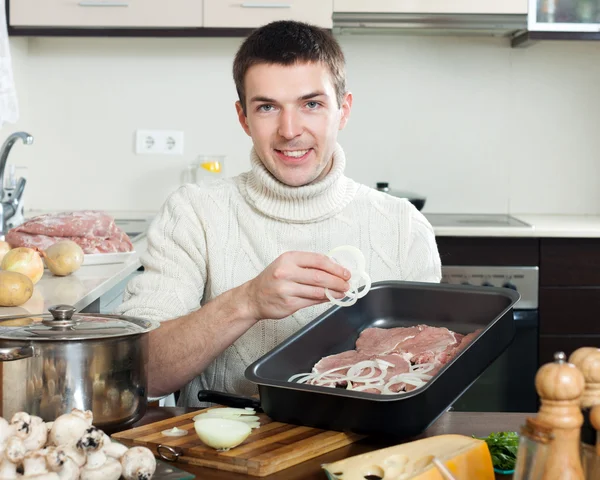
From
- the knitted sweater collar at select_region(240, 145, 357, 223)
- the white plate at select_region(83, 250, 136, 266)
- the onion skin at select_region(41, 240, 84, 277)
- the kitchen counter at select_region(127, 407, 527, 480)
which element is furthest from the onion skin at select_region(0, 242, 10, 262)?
the kitchen counter at select_region(127, 407, 527, 480)

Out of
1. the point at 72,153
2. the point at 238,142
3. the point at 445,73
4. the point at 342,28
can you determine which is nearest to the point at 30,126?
the point at 72,153

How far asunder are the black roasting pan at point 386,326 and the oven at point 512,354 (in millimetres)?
1585

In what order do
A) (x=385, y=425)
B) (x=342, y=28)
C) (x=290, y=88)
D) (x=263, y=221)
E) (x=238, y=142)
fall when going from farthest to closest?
(x=238, y=142), (x=342, y=28), (x=263, y=221), (x=290, y=88), (x=385, y=425)

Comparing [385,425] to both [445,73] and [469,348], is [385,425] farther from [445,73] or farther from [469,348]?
[445,73]

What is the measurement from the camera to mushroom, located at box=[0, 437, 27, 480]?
0.83 meters

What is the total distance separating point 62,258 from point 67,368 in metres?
1.28

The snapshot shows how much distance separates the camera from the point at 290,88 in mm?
1693

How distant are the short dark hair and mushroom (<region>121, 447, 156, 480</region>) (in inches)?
39.1

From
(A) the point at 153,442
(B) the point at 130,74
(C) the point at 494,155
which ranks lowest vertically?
(A) the point at 153,442

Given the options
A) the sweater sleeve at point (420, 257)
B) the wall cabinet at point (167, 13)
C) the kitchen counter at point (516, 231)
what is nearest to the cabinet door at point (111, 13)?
the wall cabinet at point (167, 13)

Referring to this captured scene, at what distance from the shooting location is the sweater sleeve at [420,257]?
1.85 m

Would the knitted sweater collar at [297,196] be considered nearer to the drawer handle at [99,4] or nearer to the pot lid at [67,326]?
the pot lid at [67,326]

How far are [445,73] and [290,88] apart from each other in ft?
6.92

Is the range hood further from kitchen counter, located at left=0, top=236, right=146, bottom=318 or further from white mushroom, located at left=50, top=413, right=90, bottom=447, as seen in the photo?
white mushroom, located at left=50, top=413, right=90, bottom=447
